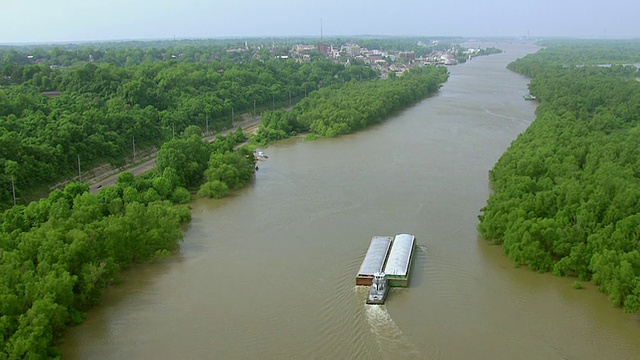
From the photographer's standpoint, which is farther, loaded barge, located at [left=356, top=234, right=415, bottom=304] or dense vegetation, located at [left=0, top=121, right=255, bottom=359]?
loaded barge, located at [left=356, top=234, right=415, bottom=304]

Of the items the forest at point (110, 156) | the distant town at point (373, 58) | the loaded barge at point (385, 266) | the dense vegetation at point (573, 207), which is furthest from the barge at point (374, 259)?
the distant town at point (373, 58)

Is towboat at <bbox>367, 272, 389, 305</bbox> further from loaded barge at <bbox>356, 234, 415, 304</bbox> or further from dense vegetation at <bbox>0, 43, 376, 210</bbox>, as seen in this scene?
dense vegetation at <bbox>0, 43, 376, 210</bbox>

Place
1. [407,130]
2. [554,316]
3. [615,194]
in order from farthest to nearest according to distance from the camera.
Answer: [407,130]
[615,194]
[554,316]

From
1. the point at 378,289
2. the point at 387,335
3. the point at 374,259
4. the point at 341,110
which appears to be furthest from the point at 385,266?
the point at 341,110

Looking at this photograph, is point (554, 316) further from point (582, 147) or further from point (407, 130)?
point (407, 130)

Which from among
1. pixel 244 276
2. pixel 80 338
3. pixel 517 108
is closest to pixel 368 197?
pixel 244 276

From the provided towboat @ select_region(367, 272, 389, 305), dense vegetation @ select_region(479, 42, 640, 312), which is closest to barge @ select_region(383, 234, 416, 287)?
towboat @ select_region(367, 272, 389, 305)

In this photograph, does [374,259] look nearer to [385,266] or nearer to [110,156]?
[385,266]

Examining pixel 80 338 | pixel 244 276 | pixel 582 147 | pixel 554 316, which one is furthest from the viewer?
pixel 582 147
